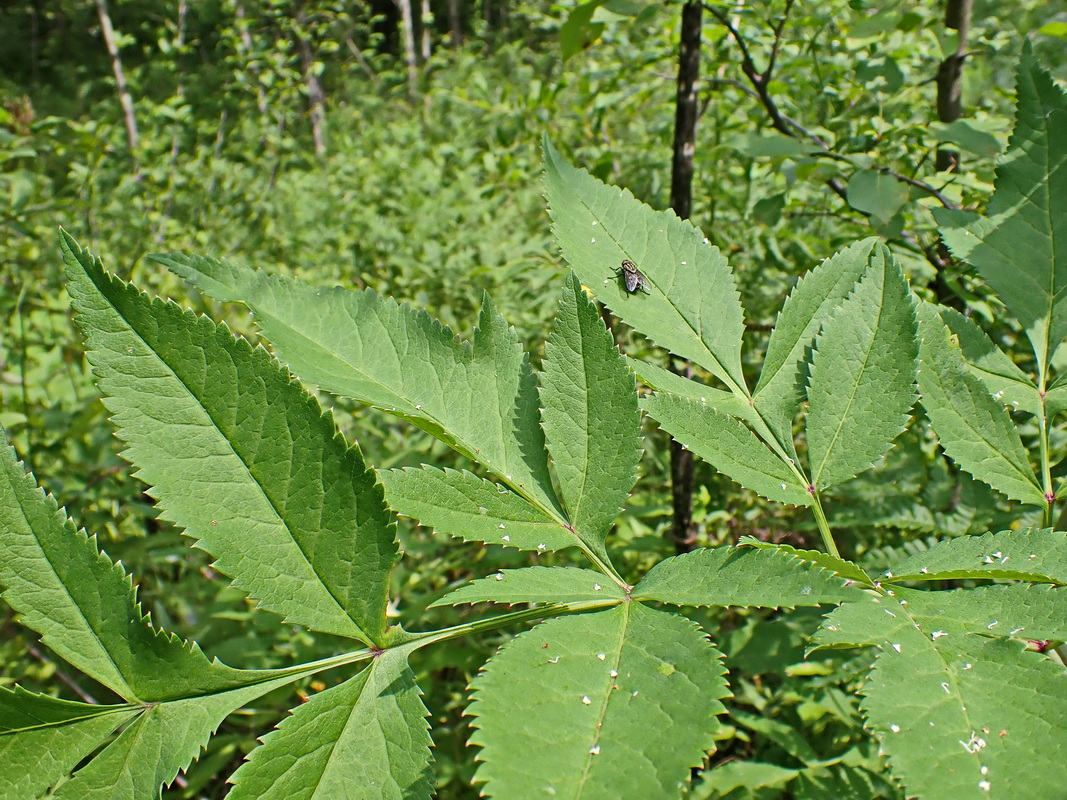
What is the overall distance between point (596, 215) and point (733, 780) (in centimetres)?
132

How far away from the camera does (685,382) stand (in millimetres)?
905

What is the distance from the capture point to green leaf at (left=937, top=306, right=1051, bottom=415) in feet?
3.00

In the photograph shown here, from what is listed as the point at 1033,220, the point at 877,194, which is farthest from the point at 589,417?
the point at 877,194

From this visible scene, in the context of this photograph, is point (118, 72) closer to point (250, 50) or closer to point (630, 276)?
point (250, 50)

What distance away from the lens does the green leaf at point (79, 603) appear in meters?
0.67

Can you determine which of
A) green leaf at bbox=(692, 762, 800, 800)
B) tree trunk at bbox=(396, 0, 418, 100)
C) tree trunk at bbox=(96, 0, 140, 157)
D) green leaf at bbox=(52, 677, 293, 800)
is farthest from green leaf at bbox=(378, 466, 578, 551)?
tree trunk at bbox=(396, 0, 418, 100)

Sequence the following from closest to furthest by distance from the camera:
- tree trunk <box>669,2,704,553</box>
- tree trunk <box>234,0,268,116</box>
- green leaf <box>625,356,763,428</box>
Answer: green leaf <box>625,356,763,428</box> → tree trunk <box>669,2,704,553</box> → tree trunk <box>234,0,268,116</box>

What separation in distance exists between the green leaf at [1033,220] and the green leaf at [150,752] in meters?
0.97

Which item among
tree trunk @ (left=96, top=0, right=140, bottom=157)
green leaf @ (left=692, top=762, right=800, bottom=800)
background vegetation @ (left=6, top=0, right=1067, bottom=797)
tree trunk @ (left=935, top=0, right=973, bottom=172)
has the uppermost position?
tree trunk @ (left=96, top=0, right=140, bottom=157)

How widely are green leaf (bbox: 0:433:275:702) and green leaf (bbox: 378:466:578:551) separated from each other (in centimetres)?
24

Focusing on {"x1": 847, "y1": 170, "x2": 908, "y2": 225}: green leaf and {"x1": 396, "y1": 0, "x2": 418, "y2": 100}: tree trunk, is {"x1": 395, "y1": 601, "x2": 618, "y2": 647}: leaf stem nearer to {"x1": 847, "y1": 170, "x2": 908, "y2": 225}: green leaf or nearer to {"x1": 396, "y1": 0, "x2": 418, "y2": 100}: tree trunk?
{"x1": 847, "y1": 170, "x2": 908, "y2": 225}: green leaf

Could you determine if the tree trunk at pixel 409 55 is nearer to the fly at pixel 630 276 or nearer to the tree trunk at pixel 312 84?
the tree trunk at pixel 312 84

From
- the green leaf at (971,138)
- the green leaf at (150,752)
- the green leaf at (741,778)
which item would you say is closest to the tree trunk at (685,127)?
the green leaf at (971,138)

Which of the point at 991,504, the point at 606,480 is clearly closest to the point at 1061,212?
the point at 606,480
